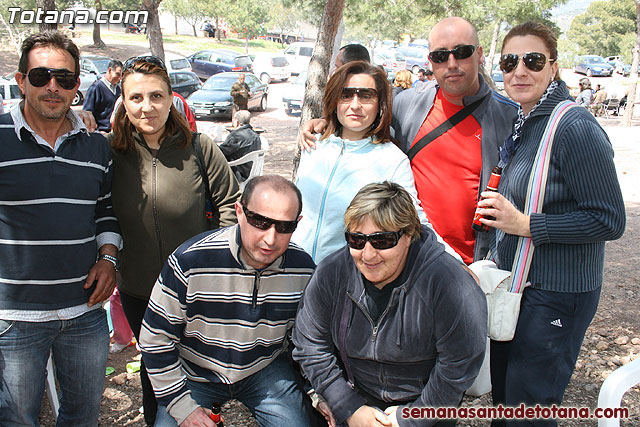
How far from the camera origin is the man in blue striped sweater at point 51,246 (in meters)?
2.39

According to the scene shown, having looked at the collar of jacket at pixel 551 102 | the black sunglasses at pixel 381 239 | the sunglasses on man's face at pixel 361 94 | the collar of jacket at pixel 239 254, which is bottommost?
the collar of jacket at pixel 239 254

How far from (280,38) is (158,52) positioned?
58.0 meters

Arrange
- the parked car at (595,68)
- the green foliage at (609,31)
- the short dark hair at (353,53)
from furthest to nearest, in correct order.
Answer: the green foliage at (609,31) → the parked car at (595,68) → the short dark hair at (353,53)

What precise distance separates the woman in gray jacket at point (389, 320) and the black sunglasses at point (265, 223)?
0.25 m

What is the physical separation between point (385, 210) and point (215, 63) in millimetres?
27072

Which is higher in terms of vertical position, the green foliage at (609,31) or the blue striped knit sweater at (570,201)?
the green foliage at (609,31)

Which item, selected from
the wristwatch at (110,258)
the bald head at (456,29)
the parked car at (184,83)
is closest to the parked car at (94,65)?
the parked car at (184,83)

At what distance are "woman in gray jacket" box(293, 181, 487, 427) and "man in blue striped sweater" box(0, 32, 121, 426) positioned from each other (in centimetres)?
110

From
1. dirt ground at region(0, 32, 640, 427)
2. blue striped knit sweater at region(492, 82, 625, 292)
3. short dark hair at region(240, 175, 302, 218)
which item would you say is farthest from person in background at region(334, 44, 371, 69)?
dirt ground at region(0, 32, 640, 427)

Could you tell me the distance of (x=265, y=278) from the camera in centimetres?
257

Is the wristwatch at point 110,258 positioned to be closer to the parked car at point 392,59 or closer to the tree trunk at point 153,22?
the tree trunk at point 153,22

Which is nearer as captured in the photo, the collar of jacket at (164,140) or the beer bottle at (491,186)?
the beer bottle at (491,186)

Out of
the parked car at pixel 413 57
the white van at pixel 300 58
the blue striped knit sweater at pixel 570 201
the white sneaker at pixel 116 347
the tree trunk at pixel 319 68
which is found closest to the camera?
the blue striped knit sweater at pixel 570 201

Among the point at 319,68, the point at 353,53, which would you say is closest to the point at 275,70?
the point at 319,68
